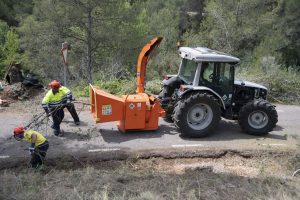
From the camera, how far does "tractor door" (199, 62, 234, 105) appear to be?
9.73 meters

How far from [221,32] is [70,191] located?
25.6 m

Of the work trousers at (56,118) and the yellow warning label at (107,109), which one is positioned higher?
the yellow warning label at (107,109)

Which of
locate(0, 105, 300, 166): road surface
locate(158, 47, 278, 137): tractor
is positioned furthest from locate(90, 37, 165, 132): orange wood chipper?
locate(158, 47, 278, 137): tractor

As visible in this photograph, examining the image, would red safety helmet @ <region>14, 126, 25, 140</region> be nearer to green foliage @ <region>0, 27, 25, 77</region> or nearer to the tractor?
the tractor

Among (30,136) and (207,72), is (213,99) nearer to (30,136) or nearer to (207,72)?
(207,72)

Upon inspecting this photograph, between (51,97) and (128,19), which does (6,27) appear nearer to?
(128,19)

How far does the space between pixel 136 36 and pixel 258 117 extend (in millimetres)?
16974

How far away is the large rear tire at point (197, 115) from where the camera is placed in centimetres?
Result: 941

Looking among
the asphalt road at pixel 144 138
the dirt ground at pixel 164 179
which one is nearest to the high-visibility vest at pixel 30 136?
the dirt ground at pixel 164 179

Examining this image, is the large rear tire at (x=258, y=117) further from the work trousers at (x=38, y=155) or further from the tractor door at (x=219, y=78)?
the work trousers at (x=38, y=155)

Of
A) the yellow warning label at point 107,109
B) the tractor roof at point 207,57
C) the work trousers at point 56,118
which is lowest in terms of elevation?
the work trousers at point 56,118

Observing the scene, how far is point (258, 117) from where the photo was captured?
32.8 ft

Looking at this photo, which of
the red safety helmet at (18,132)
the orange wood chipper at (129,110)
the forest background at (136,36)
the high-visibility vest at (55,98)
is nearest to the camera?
the red safety helmet at (18,132)

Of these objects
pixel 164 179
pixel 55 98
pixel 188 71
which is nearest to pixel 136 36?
pixel 188 71
